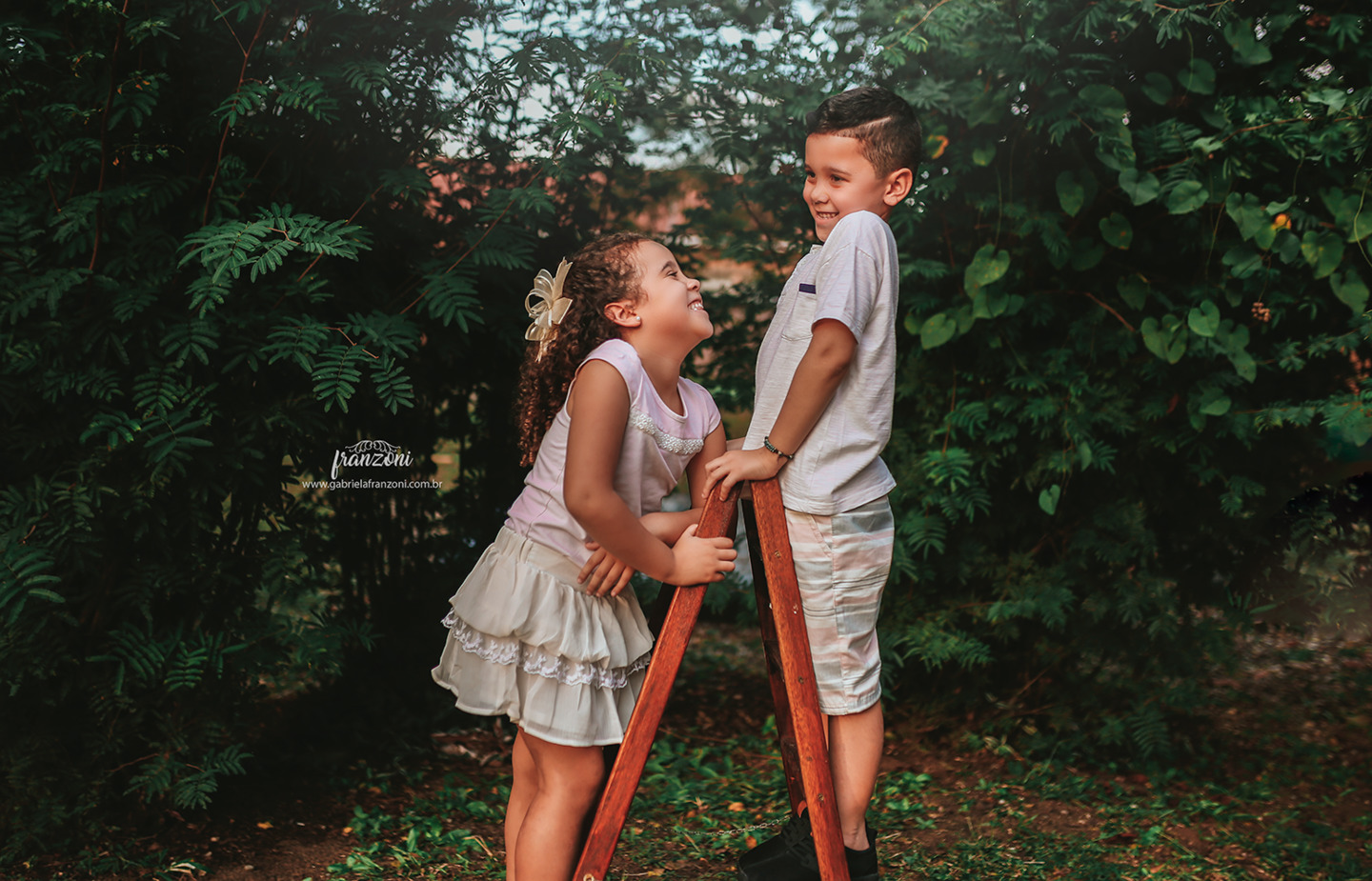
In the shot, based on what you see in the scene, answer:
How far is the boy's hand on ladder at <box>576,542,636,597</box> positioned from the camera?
6.45 ft

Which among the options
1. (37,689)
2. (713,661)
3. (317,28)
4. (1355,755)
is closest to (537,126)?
(317,28)

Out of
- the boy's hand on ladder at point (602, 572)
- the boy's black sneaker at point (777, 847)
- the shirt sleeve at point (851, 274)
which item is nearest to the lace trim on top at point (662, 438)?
the boy's hand on ladder at point (602, 572)

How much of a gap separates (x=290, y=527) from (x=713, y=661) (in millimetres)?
2154

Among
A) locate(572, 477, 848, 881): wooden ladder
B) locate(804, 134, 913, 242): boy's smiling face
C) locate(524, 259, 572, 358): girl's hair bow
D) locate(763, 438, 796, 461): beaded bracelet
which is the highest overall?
locate(804, 134, 913, 242): boy's smiling face

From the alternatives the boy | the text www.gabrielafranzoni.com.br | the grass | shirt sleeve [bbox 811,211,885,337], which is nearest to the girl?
the boy

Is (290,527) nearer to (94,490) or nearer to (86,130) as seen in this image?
(94,490)

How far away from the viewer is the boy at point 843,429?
76.1 inches

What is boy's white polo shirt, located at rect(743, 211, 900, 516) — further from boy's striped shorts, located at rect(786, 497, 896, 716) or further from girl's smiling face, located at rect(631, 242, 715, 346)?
girl's smiling face, located at rect(631, 242, 715, 346)

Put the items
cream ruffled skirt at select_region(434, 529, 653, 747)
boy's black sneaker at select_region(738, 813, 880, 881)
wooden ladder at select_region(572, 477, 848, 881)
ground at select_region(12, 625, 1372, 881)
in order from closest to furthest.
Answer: wooden ladder at select_region(572, 477, 848, 881) → cream ruffled skirt at select_region(434, 529, 653, 747) → boy's black sneaker at select_region(738, 813, 880, 881) → ground at select_region(12, 625, 1372, 881)

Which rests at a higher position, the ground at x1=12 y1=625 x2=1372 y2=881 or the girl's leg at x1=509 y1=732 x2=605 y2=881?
the girl's leg at x1=509 y1=732 x2=605 y2=881

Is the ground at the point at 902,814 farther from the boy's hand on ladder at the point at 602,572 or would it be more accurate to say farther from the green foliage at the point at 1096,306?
the boy's hand on ladder at the point at 602,572

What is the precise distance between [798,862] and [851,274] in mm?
1238

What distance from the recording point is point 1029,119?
2924 mm

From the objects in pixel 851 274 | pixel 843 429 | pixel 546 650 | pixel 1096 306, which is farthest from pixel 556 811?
pixel 1096 306
